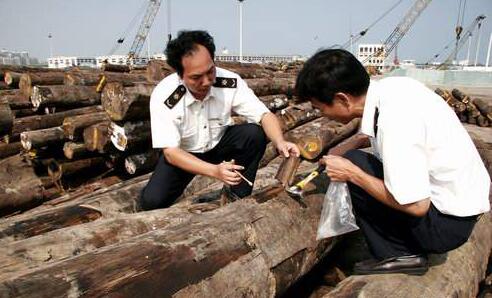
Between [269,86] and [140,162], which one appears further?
[269,86]

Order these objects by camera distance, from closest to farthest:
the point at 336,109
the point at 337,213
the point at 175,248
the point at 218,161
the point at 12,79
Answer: the point at 175,248 < the point at 336,109 < the point at 337,213 < the point at 218,161 < the point at 12,79

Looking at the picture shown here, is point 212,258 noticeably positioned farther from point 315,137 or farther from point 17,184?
point 17,184

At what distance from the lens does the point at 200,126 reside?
Result: 3562 mm

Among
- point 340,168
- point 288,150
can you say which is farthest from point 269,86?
point 340,168

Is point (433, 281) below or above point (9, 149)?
above

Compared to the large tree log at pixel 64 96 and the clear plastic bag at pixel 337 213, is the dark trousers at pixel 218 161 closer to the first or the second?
the clear plastic bag at pixel 337 213

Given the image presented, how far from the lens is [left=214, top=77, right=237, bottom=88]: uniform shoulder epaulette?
359cm

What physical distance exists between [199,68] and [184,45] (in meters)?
0.22

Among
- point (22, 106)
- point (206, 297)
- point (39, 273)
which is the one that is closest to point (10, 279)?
point (39, 273)

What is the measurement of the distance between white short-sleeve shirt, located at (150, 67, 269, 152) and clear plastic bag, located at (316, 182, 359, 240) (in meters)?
1.37

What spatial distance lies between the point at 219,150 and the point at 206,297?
199cm

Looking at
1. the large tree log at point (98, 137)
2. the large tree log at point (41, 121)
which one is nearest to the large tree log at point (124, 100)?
the large tree log at point (98, 137)

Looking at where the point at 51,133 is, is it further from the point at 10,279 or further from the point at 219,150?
the point at 10,279

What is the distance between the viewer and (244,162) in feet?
12.5
